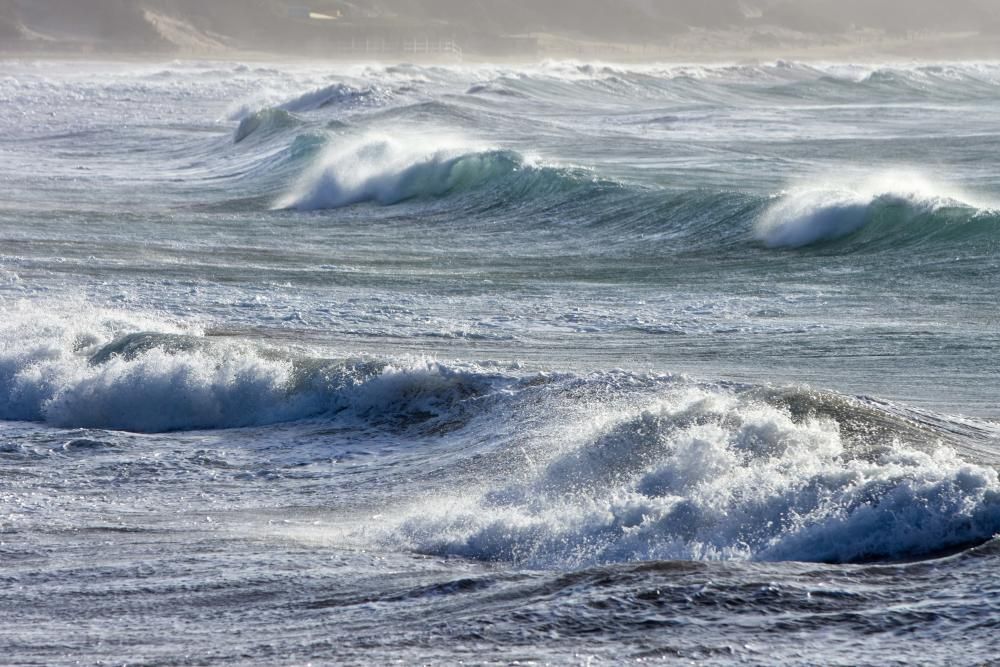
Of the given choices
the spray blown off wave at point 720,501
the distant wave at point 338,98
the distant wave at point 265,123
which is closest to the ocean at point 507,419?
the spray blown off wave at point 720,501

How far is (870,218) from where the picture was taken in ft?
50.6

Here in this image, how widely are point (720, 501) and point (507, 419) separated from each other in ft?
7.98

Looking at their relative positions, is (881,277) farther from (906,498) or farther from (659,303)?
(906,498)

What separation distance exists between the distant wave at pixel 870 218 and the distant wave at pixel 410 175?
12.9ft

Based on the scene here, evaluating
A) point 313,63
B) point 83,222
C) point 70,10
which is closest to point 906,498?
point 83,222

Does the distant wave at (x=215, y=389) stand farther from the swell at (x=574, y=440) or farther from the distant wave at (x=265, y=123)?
the distant wave at (x=265, y=123)

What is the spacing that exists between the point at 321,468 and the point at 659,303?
4.98 m

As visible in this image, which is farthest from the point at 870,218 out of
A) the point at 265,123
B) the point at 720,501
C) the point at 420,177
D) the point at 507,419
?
the point at 265,123

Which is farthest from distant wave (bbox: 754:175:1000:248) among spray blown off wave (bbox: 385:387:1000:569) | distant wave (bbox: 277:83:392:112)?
distant wave (bbox: 277:83:392:112)

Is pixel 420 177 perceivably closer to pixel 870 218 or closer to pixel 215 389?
pixel 870 218

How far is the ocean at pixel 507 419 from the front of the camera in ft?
17.2

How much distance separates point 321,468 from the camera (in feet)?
26.2

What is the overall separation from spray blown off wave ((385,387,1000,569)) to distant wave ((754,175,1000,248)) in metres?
7.79

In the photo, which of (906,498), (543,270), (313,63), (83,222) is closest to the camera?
(906,498)
